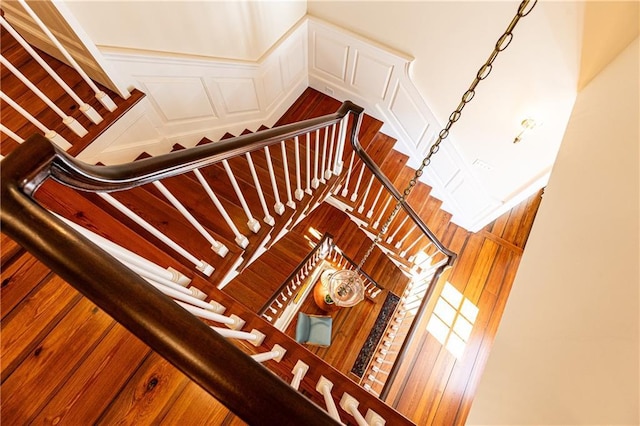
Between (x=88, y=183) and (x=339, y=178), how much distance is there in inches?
84.5

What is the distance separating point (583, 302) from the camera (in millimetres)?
787

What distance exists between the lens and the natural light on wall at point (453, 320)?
2.96 m

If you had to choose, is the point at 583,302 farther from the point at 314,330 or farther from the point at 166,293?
the point at 314,330

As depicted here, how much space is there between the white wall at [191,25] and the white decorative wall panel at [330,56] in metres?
0.42

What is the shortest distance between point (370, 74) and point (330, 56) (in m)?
0.52

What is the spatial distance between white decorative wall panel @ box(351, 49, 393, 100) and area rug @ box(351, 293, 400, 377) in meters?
2.68

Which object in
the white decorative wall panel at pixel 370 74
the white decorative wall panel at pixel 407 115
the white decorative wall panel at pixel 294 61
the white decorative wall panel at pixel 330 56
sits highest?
the white decorative wall panel at pixel 330 56

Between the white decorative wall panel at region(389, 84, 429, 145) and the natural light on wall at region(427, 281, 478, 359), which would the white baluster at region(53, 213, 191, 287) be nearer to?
the natural light on wall at region(427, 281, 478, 359)

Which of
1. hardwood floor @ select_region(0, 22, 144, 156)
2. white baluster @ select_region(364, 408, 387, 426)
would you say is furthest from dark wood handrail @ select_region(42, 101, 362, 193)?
hardwood floor @ select_region(0, 22, 144, 156)

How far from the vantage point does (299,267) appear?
3070 millimetres

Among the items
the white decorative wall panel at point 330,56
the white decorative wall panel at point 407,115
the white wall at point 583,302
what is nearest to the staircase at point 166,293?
the white wall at point 583,302

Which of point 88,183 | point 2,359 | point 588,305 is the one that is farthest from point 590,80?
point 2,359

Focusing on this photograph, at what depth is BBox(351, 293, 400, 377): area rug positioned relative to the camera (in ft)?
12.6

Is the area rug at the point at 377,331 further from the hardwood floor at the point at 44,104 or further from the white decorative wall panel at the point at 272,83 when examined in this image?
the hardwood floor at the point at 44,104
